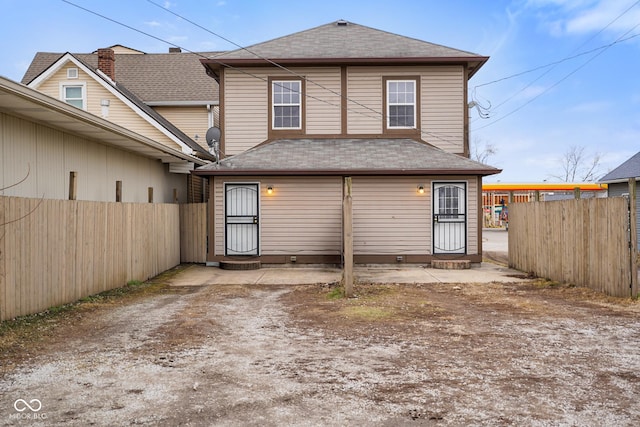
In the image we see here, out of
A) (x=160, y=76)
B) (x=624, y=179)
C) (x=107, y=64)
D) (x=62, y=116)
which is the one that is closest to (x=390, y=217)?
(x=62, y=116)

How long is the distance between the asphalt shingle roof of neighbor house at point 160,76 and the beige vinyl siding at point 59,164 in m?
8.30

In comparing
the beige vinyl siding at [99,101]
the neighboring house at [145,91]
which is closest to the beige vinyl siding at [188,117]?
the neighboring house at [145,91]

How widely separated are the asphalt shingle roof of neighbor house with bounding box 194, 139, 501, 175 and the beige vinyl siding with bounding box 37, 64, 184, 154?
6.23 metres

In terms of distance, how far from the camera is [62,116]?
845 cm

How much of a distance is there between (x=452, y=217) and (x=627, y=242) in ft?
18.9

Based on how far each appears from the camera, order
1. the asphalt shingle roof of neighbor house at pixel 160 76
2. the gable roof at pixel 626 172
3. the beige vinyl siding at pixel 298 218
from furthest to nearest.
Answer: the asphalt shingle roof of neighbor house at pixel 160 76, the gable roof at pixel 626 172, the beige vinyl siding at pixel 298 218

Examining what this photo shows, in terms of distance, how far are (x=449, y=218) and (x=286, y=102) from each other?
19.8 ft

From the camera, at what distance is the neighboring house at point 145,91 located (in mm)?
18984

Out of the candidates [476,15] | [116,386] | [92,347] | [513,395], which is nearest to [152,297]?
[92,347]

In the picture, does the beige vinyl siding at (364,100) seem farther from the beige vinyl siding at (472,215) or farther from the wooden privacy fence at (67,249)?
the wooden privacy fence at (67,249)

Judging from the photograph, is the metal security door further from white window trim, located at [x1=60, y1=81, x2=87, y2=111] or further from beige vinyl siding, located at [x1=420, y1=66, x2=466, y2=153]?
white window trim, located at [x1=60, y1=81, x2=87, y2=111]

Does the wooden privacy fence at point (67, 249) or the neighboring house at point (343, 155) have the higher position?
the neighboring house at point (343, 155)

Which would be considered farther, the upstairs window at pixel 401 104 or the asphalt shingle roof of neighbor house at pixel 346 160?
the upstairs window at pixel 401 104
